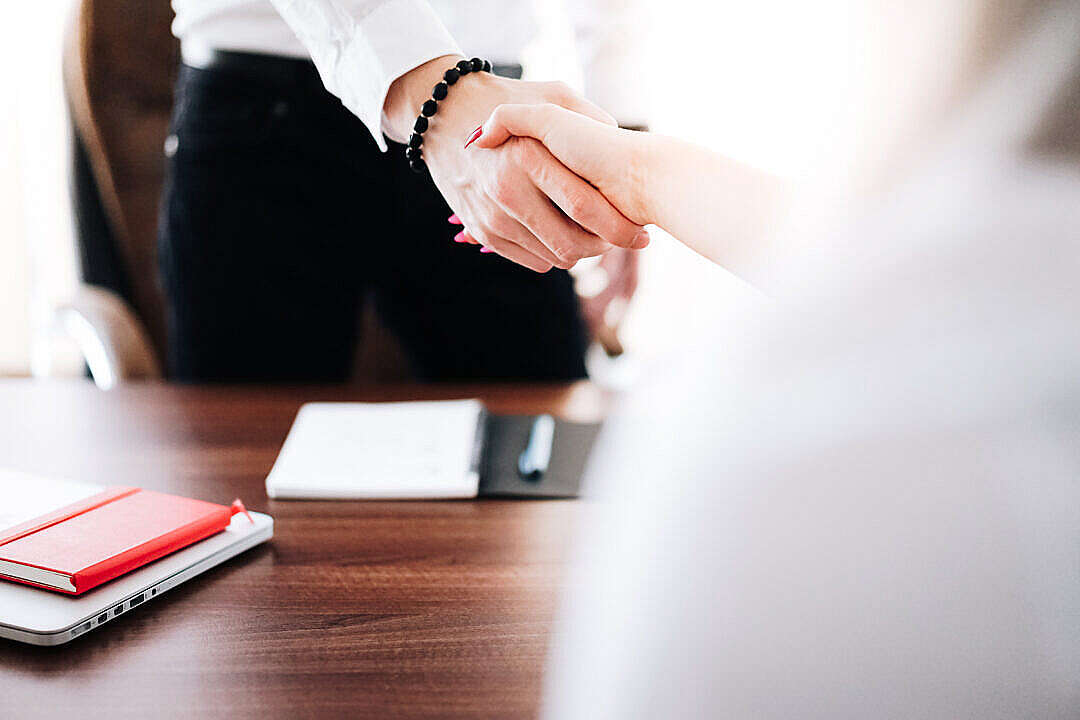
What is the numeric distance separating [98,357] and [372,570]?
0.77 m

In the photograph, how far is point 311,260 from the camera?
105cm

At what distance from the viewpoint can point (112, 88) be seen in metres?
1.46

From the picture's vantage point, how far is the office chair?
1431mm

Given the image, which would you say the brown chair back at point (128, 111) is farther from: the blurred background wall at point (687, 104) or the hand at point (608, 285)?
the hand at point (608, 285)

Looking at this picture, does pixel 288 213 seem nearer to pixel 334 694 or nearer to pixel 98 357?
pixel 98 357

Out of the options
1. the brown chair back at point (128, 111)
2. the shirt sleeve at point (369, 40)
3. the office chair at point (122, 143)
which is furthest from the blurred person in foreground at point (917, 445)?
the brown chair back at point (128, 111)

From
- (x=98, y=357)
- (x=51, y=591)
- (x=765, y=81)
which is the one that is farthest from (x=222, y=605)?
(x=765, y=81)

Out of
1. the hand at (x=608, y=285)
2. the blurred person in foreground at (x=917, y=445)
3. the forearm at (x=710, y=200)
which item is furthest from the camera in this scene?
the hand at (x=608, y=285)

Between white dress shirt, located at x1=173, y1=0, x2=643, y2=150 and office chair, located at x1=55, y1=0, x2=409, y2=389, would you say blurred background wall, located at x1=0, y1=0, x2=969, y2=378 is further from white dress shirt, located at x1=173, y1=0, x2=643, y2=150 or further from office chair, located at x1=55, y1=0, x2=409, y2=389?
office chair, located at x1=55, y1=0, x2=409, y2=389

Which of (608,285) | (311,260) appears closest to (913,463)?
(311,260)

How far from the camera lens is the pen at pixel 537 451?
762 mm

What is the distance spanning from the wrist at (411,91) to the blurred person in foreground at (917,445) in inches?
18.8

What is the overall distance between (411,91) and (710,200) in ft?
0.92

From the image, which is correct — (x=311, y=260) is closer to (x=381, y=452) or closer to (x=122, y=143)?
(x=381, y=452)
